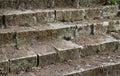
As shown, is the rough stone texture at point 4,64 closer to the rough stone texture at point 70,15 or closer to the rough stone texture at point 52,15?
the rough stone texture at point 52,15

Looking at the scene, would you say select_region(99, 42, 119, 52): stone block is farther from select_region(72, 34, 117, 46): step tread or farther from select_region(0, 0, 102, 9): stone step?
select_region(0, 0, 102, 9): stone step

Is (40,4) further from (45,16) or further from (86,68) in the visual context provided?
(86,68)

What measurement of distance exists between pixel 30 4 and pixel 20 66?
164 centimetres

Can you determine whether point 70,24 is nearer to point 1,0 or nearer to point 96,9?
point 96,9

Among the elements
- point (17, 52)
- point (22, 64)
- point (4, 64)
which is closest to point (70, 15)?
point (17, 52)

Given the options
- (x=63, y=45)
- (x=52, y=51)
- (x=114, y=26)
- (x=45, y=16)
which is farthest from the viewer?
(x=114, y=26)

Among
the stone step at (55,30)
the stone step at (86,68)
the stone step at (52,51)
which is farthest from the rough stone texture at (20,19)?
the stone step at (86,68)

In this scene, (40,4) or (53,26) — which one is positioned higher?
(40,4)

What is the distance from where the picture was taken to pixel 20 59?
11.6ft

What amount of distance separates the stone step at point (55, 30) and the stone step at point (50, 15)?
5.2 inches

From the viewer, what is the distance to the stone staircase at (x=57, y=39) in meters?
3.65

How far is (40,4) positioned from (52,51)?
Answer: 1384 mm

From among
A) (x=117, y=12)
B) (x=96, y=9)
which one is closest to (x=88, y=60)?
(x=96, y=9)

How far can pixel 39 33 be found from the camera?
4.13 m
